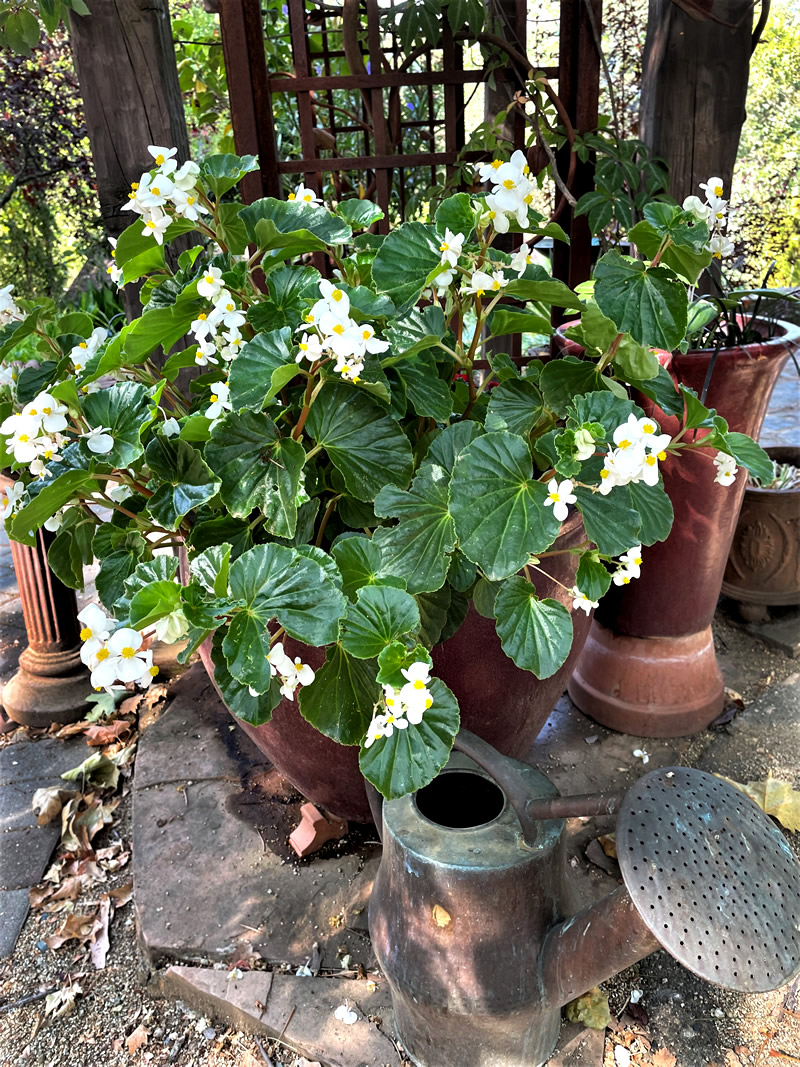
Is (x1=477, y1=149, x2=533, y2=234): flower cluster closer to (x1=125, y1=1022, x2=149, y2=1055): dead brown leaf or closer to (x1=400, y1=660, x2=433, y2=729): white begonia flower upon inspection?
(x1=400, y1=660, x2=433, y2=729): white begonia flower

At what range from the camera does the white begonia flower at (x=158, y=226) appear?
969 millimetres

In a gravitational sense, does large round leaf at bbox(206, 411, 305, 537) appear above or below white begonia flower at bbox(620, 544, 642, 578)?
above

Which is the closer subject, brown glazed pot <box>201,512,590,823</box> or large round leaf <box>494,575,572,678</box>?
large round leaf <box>494,575,572,678</box>

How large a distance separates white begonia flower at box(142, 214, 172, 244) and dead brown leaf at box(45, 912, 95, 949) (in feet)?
3.73

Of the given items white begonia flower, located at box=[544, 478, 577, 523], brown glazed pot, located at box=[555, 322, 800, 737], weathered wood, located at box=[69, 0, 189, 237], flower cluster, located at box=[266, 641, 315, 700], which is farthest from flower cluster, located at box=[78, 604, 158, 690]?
weathered wood, located at box=[69, 0, 189, 237]

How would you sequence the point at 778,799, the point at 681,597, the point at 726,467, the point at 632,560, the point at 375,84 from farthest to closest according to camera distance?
the point at 375,84, the point at 681,597, the point at 778,799, the point at 726,467, the point at 632,560

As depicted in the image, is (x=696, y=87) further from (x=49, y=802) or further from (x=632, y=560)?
(x=49, y=802)

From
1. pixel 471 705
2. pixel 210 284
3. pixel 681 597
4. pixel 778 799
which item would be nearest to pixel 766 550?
pixel 681 597

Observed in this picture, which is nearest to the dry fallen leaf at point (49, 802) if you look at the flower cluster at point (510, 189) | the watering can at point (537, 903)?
the watering can at point (537, 903)

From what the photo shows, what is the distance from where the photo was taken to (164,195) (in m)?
0.94

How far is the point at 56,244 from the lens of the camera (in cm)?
607

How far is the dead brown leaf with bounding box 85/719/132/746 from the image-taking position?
188cm

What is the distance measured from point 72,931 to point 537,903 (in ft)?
2.87

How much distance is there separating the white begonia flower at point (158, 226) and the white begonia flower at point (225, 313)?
10 cm
